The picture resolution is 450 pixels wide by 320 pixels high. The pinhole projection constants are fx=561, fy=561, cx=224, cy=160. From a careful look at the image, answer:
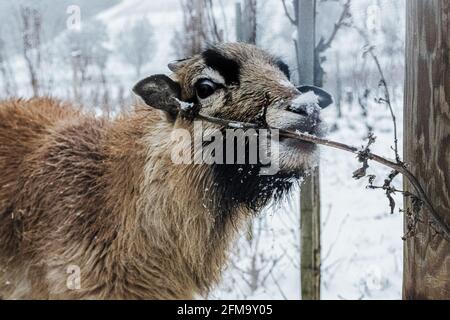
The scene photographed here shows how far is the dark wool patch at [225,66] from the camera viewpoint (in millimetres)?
2600

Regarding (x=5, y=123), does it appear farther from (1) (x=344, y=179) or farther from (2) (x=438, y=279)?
(1) (x=344, y=179)

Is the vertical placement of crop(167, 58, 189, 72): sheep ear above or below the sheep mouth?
above

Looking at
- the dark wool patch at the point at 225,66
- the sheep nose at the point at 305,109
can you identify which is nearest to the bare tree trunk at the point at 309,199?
the dark wool patch at the point at 225,66

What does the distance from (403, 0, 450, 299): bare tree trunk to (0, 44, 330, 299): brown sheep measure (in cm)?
51

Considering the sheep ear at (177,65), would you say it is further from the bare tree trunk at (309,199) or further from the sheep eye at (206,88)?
the bare tree trunk at (309,199)

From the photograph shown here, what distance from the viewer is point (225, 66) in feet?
8.58

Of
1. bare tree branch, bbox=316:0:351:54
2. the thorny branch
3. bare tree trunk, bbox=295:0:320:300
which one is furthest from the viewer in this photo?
bare tree branch, bbox=316:0:351:54

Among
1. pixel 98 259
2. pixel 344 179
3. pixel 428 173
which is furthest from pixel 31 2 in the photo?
pixel 428 173

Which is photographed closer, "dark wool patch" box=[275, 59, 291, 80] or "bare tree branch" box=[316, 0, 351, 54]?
"dark wool patch" box=[275, 59, 291, 80]

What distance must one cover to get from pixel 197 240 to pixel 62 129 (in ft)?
3.64

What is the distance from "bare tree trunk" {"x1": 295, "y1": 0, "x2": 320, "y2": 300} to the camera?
3.09 m

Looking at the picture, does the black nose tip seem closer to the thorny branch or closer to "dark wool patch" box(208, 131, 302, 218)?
the thorny branch

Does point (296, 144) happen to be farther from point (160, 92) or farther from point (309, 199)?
point (309, 199)

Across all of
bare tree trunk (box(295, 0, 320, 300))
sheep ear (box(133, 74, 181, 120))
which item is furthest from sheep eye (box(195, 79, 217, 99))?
bare tree trunk (box(295, 0, 320, 300))
